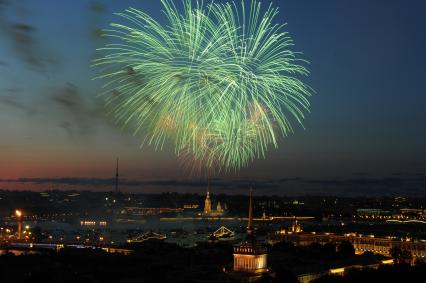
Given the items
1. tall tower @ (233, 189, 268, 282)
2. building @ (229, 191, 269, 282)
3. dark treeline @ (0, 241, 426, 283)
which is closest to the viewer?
dark treeline @ (0, 241, 426, 283)

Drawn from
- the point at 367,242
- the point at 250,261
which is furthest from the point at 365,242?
the point at 250,261

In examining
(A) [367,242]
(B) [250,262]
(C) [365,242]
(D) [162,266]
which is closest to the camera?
(B) [250,262]

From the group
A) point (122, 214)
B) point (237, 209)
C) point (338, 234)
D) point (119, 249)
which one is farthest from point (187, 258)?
point (237, 209)

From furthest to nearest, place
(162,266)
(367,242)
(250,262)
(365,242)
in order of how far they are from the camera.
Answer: (365,242) < (367,242) < (162,266) < (250,262)

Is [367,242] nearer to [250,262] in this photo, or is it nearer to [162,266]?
[162,266]

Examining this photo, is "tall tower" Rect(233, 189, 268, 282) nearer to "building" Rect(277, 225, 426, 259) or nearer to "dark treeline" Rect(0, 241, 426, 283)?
"dark treeline" Rect(0, 241, 426, 283)

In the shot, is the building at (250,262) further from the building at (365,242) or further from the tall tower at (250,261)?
the building at (365,242)

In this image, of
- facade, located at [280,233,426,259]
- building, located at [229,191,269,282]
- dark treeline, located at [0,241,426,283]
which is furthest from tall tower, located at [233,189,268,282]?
facade, located at [280,233,426,259]

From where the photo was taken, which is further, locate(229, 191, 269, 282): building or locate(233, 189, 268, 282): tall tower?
locate(233, 189, 268, 282): tall tower

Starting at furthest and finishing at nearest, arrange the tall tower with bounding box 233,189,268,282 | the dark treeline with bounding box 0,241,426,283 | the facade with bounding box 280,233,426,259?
the facade with bounding box 280,233,426,259 → the tall tower with bounding box 233,189,268,282 → the dark treeline with bounding box 0,241,426,283

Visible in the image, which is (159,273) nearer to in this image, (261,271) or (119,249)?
A: (261,271)

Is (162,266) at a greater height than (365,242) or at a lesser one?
greater
